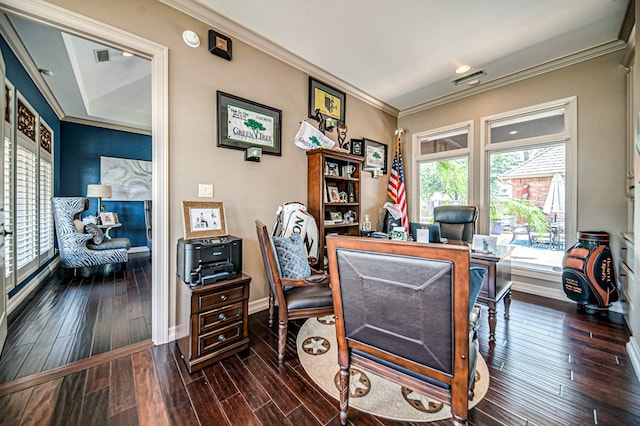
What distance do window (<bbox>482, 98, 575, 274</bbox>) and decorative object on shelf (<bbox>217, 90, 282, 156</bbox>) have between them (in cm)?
316

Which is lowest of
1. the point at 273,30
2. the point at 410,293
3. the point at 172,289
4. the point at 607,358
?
the point at 607,358

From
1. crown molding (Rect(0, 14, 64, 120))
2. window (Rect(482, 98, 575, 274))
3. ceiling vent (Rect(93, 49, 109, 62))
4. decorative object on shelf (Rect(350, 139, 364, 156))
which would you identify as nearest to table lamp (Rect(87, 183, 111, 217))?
crown molding (Rect(0, 14, 64, 120))

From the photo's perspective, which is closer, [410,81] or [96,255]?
[410,81]

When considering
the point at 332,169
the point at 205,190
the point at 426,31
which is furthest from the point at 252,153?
the point at 426,31

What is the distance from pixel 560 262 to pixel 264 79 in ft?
14.1

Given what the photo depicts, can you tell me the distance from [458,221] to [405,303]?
2572 millimetres

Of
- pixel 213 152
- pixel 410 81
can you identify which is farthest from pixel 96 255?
pixel 410 81

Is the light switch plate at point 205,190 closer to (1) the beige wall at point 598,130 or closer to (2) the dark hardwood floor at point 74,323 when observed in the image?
(2) the dark hardwood floor at point 74,323

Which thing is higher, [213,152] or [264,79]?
[264,79]

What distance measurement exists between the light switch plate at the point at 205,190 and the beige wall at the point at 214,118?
4 cm

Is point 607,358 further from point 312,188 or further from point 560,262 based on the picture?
→ point 312,188

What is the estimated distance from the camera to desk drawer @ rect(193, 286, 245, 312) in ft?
5.74

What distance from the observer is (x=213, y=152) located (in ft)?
7.70

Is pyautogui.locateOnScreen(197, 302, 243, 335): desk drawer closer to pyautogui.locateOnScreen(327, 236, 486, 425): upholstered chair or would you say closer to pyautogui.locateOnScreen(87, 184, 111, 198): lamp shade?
pyautogui.locateOnScreen(327, 236, 486, 425): upholstered chair
